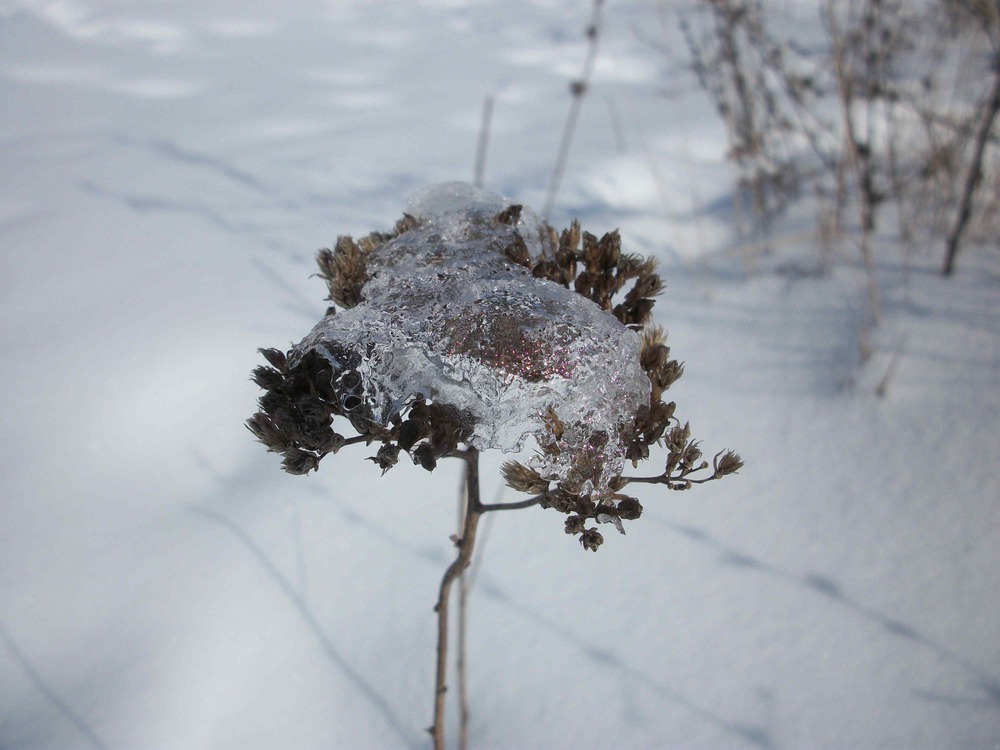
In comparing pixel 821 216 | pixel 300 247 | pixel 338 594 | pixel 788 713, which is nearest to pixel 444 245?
pixel 338 594

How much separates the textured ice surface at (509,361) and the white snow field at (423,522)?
2.47 ft

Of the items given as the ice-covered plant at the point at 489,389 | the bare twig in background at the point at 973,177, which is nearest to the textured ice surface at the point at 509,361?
the ice-covered plant at the point at 489,389

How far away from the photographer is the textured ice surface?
0.82 meters

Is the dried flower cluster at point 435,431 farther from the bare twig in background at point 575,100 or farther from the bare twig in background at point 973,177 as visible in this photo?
the bare twig in background at point 973,177

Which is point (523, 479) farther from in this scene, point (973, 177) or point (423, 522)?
point (973, 177)

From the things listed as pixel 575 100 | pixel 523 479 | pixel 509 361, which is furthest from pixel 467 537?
pixel 575 100

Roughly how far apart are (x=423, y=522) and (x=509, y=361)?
0.97 meters

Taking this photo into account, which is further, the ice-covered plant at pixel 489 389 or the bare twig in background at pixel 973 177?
the bare twig in background at pixel 973 177

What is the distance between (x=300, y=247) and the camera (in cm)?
247

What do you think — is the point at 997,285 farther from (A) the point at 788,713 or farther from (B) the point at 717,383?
(A) the point at 788,713

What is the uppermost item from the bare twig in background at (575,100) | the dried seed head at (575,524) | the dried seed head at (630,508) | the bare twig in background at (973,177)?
the bare twig in background at (973,177)

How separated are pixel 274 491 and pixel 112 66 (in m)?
3.51

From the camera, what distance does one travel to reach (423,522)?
66.8 inches

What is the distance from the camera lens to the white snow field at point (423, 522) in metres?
1.32
